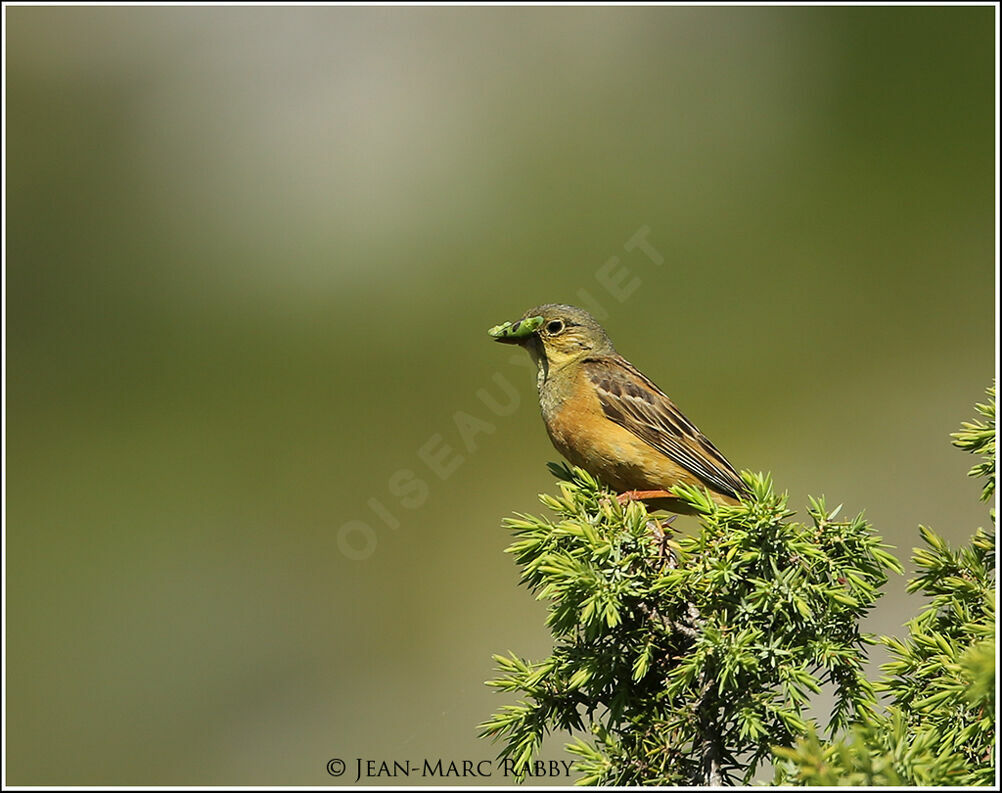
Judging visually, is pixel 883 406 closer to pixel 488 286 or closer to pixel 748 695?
pixel 488 286

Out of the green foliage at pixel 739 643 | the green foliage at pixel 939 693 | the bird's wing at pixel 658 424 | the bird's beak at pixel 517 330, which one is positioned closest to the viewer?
the green foliage at pixel 939 693

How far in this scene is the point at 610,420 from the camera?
371 cm

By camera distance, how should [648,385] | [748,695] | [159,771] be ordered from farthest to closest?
[159,771] < [648,385] < [748,695]

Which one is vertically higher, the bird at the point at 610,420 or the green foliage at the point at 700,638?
the bird at the point at 610,420

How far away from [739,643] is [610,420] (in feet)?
6.12

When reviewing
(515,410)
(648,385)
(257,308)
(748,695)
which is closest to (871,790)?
(748,695)

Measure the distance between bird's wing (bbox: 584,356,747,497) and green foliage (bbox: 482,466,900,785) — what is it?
4.97ft

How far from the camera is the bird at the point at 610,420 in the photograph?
3.61 m

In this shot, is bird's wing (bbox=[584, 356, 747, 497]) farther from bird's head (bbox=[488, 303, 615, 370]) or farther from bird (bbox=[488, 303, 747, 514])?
bird's head (bbox=[488, 303, 615, 370])

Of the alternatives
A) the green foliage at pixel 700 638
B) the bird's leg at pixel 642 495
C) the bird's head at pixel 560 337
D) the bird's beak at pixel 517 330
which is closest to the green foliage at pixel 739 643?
the green foliage at pixel 700 638

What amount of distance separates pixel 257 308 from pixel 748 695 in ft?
28.0

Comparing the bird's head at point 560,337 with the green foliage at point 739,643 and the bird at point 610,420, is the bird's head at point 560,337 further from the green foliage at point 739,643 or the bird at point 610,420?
the green foliage at point 739,643

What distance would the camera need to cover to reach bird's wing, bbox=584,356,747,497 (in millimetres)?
3701

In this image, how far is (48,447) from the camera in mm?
9641
